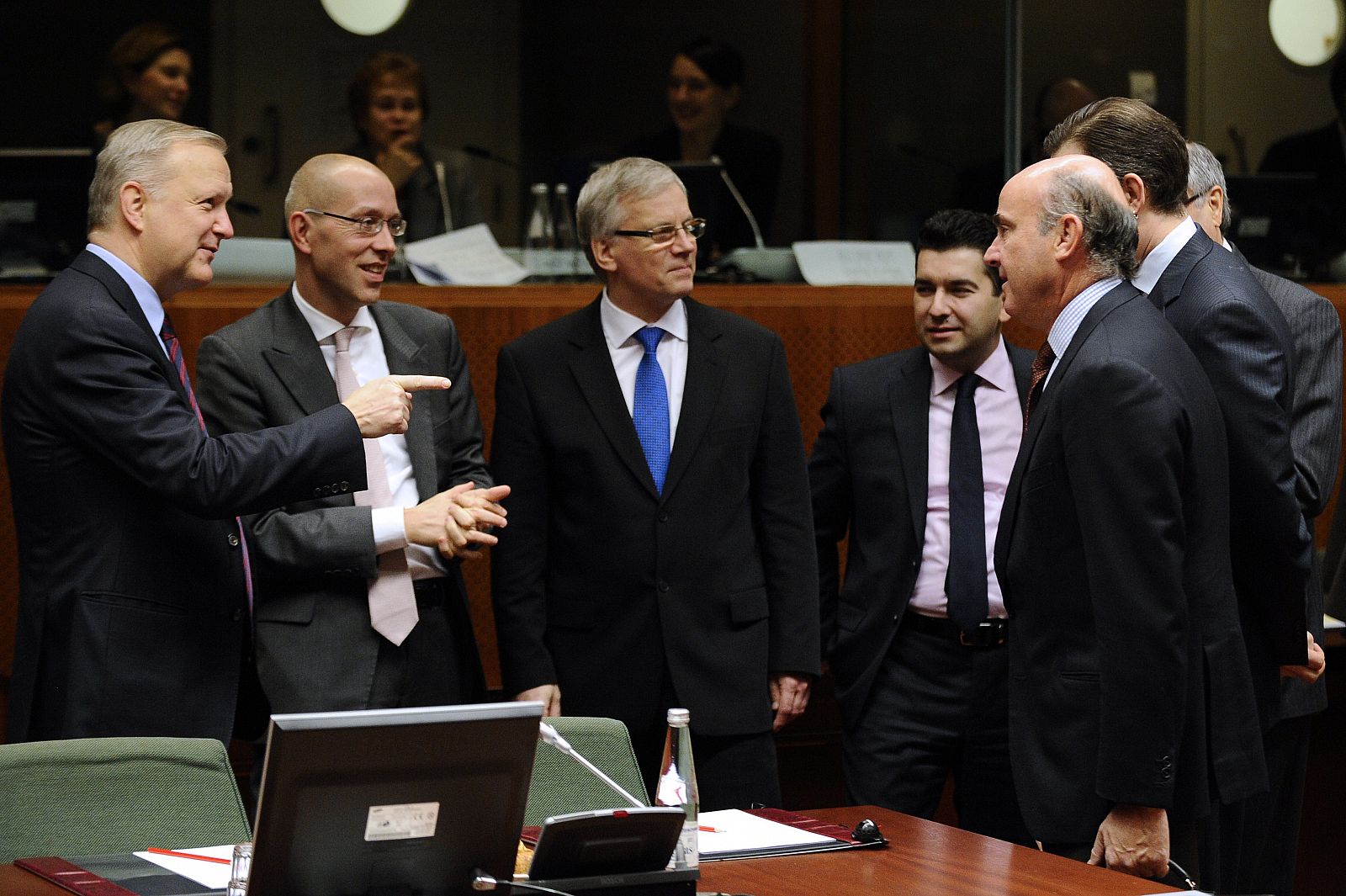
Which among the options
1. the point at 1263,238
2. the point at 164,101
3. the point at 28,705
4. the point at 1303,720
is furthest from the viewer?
the point at 164,101

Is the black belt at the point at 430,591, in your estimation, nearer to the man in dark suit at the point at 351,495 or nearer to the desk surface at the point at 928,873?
the man in dark suit at the point at 351,495

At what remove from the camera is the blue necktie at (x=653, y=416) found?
133 inches

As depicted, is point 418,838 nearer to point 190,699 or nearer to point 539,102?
point 190,699

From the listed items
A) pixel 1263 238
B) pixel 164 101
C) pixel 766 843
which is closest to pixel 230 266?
pixel 164 101

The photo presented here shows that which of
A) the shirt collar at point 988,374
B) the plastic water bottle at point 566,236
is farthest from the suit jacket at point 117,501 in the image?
the plastic water bottle at point 566,236

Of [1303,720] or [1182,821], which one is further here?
[1303,720]

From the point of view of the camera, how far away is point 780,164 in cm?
681

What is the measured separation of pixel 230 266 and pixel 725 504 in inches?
71.2

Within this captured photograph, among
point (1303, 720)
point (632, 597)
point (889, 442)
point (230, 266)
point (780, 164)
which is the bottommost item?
point (1303, 720)

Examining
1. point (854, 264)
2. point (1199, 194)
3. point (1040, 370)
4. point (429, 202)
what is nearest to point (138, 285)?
point (1040, 370)

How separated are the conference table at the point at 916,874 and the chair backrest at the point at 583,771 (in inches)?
19.0

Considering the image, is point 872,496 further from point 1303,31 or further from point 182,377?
point 1303,31

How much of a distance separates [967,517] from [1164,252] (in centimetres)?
76

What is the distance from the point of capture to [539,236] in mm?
5094
